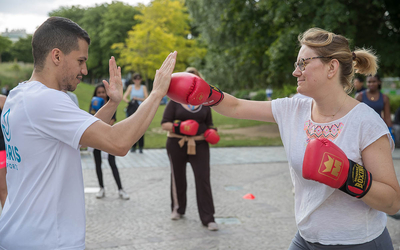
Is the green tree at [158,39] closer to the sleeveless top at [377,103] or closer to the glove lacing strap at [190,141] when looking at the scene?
the sleeveless top at [377,103]

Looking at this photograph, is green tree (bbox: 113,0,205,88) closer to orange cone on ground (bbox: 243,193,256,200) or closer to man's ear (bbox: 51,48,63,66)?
orange cone on ground (bbox: 243,193,256,200)

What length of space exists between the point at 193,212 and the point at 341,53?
399 centimetres

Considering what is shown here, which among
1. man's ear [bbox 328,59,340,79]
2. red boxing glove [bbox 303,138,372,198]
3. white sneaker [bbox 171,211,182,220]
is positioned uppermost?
man's ear [bbox 328,59,340,79]

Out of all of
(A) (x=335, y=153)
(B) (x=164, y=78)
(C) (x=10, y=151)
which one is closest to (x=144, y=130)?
(B) (x=164, y=78)

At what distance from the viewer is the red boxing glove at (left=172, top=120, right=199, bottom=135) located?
16.7 ft

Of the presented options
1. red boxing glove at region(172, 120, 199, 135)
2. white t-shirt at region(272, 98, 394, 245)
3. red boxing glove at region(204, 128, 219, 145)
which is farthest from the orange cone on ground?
white t-shirt at region(272, 98, 394, 245)

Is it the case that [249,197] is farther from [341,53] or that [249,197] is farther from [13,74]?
[13,74]

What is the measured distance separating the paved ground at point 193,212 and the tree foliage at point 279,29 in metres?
3.43

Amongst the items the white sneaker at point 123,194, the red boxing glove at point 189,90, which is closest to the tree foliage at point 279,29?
the white sneaker at point 123,194

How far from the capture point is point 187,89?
2379 millimetres

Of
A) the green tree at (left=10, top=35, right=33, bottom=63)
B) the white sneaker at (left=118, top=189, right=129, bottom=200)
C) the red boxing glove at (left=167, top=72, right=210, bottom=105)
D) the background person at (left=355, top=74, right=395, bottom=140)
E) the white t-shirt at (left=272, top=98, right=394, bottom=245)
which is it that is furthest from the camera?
the green tree at (left=10, top=35, right=33, bottom=63)

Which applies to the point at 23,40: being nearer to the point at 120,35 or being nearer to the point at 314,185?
the point at 120,35

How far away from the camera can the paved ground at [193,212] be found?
4594mm

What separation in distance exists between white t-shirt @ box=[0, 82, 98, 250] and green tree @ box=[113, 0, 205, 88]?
118 feet
